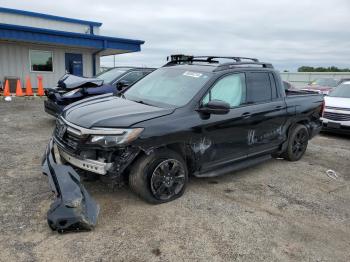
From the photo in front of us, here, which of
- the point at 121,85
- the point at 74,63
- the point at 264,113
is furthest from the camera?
the point at 74,63

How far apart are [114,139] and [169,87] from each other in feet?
4.93

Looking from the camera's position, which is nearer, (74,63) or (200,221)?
(200,221)

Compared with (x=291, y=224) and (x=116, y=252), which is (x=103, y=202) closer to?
(x=116, y=252)

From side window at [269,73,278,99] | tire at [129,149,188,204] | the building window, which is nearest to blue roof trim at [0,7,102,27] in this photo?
the building window

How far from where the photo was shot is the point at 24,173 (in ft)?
16.3

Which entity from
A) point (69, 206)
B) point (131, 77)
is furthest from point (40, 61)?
point (69, 206)

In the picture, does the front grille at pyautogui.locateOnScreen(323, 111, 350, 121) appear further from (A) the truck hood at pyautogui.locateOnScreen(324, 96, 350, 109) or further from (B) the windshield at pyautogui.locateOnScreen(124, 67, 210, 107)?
(B) the windshield at pyautogui.locateOnScreen(124, 67, 210, 107)

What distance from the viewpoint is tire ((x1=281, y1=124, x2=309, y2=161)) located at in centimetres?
621

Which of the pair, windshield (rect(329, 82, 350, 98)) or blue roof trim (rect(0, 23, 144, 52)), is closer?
windshield (rect(329, 82, 350, 98))

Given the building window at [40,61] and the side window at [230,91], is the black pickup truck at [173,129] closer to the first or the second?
the side window at [230,91]

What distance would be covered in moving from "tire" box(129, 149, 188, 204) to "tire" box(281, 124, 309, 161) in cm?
272

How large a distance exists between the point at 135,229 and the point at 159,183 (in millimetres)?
719

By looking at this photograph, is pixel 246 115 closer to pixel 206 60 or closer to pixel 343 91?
pixel 206 60

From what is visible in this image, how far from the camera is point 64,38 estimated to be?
55.4ft
